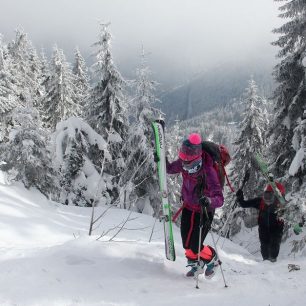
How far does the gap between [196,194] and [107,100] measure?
17.9m

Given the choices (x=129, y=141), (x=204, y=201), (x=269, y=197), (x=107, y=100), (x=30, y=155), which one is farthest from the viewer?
(x=107, y=100)

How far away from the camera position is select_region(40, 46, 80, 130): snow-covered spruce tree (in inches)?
1406

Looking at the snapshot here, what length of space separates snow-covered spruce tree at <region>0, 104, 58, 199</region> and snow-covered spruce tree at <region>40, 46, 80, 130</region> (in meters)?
20.8

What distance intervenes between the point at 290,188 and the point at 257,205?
18.7 ft

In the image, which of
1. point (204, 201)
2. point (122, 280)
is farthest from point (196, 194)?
point (122, 280)

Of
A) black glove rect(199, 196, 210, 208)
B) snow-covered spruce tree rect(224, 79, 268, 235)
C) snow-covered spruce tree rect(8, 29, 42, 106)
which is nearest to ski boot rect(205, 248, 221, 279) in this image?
black glove rect(199, 196, 210, 208)

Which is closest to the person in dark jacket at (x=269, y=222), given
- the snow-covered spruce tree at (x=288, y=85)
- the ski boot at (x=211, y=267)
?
the ski boot at (x=211, y=267)

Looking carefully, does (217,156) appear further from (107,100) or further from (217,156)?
(107,100)

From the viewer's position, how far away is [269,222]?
987cm

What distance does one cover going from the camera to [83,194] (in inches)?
786

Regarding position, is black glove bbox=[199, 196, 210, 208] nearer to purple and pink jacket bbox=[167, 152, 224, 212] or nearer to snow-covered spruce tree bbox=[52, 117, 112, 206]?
purple and pink jacket bbox=[167, 152, 224, 212]

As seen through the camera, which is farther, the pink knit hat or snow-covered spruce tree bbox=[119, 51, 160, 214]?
snow-covered spruce tree bbox=[119, 51, 160, 214]

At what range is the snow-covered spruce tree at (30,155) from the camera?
46.6 feet

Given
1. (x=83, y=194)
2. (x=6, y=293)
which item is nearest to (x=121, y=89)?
(x=83, y=194)
